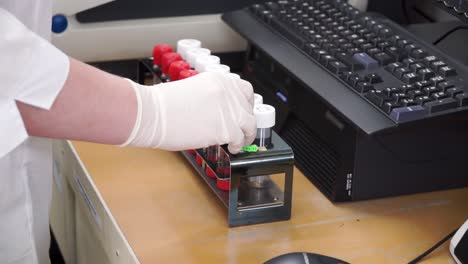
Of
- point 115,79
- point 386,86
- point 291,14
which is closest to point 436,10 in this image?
point 291,14

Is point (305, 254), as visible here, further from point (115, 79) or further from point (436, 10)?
point (436, 10)

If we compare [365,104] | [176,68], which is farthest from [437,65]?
[176,68]

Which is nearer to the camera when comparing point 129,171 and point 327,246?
point 327,246

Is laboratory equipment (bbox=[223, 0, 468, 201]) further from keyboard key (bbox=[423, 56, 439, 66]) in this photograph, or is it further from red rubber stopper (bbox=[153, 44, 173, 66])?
red rubber stopper (bbox=[153, 44, 173, 66])

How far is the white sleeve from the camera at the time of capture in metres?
0.71

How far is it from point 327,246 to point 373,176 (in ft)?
0.41

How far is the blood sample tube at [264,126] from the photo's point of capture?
35.4 inches

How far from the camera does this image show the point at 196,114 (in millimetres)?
845

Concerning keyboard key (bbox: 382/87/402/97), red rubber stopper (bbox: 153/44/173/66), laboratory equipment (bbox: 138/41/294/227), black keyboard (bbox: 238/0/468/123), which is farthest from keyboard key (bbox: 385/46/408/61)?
red rubber stopper (bbox: 153/44/173/66)

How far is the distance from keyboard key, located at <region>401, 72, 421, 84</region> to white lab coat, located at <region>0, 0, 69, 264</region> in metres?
0.43

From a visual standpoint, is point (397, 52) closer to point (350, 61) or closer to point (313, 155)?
point (350, 61)

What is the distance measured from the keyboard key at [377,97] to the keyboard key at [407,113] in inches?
1.1

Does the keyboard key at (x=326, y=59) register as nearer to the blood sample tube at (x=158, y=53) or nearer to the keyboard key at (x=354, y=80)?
the keyboard key at (x=354, y=80)

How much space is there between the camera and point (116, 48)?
4.00ft
